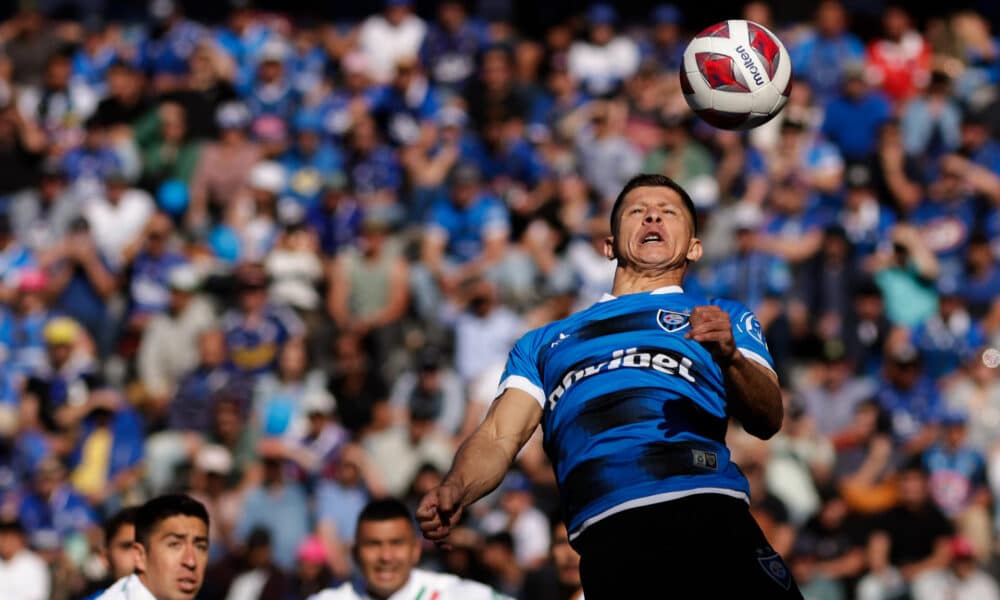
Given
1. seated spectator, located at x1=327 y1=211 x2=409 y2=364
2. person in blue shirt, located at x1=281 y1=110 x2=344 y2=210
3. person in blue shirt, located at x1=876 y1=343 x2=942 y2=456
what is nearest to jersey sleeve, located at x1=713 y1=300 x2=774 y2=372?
person in blue shirt, located at x1=876 y1=343 x2=942 y2=456

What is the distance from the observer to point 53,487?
14.6m

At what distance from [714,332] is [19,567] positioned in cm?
951

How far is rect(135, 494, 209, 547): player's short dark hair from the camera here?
305 inches

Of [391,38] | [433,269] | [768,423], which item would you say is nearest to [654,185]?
[768,423]

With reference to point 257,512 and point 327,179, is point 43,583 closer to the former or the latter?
point 257,512

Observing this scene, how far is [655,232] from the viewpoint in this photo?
6.40 metres

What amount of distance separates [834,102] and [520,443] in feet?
41.3

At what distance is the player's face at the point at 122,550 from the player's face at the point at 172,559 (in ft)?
3.42

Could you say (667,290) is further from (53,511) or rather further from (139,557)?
(53,511)

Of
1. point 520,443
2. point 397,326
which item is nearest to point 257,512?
point 397,326

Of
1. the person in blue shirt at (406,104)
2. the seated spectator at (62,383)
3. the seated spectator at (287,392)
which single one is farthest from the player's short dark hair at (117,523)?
the person in blue shirt at (406,104)

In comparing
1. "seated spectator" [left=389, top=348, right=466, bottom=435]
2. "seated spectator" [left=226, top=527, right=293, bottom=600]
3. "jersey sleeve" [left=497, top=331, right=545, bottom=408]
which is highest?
"seated spectator" [left=389, top=348, right=466, bottom=435]

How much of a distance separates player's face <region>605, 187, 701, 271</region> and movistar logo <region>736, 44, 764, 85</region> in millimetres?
1152

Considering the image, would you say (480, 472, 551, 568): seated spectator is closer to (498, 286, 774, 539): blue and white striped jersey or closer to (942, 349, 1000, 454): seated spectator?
(942, 349, 1000, 454): seated spectator
